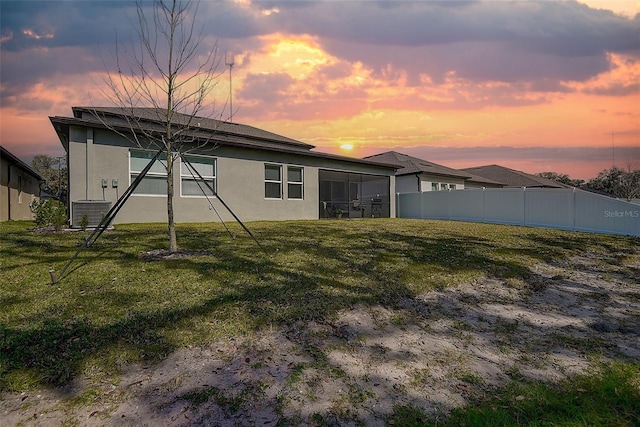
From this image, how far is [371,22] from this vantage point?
9406 millimetres

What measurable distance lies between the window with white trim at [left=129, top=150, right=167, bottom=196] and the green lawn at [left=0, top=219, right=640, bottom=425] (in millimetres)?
3477

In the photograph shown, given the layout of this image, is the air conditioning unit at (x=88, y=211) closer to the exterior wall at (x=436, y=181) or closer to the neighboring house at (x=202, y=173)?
the neighboring house at (x=202, y=173)

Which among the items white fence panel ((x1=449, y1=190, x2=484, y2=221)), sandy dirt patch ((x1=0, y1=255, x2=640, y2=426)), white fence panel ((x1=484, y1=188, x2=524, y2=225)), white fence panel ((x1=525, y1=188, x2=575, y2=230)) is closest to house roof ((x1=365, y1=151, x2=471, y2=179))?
white fence panel ((x1=449, y1=190, x2=484, y2=221))

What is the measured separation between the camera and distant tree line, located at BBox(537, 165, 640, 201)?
938 inches

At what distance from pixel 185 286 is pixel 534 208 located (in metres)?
15.0

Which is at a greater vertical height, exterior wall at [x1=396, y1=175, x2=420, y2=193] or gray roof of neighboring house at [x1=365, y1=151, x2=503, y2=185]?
gray roof of neighboring house at [x1=365, y1=151, x2=503, y2=185]

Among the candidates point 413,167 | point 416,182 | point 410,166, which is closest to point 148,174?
point 416,182

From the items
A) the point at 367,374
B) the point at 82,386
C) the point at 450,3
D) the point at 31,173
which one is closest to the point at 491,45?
the point at 450,3

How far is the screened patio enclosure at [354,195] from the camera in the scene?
1962 centimetres

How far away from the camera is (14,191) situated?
58.1 feet

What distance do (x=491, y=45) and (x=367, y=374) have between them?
10.5 metres

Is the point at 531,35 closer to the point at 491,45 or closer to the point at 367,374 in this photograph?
the point at 491,45

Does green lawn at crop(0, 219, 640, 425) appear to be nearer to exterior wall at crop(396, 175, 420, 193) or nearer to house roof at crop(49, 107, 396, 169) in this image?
house roof at crop(49, 107, 396, 169)

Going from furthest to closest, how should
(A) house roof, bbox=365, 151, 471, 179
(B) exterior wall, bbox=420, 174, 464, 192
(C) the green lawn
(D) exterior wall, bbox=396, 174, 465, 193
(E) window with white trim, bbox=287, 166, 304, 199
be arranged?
1. (B) exterior wall, bbox=420, 174, 464, 192
2. (A) house roof, bbox=365, 151, 471, 179
3. (D) exterior wall, bbox=396, 174, 465, 193
4. (E) window with white trim, bbox=287, 166, 304, 199
5. (C) the green lawn
